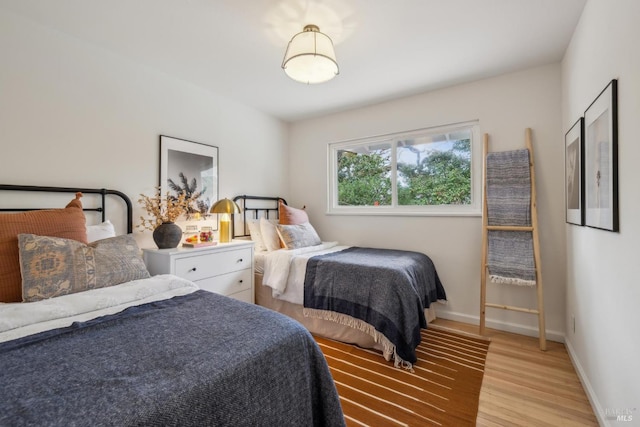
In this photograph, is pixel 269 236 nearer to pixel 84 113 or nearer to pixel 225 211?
pixel 225 211

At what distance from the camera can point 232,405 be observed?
0.80 meters

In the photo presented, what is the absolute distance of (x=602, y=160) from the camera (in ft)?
4.74

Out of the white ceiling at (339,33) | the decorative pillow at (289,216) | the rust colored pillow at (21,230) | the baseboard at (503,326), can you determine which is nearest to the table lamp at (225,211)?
the decorative pillow at (289,216)

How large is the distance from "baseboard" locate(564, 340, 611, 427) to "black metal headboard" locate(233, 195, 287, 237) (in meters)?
3.13

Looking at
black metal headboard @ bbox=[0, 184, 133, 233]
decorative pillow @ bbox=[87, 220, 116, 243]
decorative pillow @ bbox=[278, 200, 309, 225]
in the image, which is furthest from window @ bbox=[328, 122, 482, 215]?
decorative pillow @ bbox=[87, 220, 116, 243]

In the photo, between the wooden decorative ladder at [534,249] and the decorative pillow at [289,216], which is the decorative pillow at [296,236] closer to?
the decorative pillow at [289,216]

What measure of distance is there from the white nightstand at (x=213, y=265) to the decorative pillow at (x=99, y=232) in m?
0.34

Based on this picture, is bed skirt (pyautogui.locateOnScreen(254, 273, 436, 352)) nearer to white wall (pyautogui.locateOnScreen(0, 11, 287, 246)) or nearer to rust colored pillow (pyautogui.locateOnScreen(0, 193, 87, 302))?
white wall (pyautogui.locateOnScreen(0, 11, 287, 246))

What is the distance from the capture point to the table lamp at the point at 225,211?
2648 mm

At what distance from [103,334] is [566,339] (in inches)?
124

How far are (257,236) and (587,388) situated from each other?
2.87 meters

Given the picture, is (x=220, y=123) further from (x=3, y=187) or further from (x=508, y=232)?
(x=508, y=232)

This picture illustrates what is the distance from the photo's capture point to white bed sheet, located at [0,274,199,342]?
1067 mm

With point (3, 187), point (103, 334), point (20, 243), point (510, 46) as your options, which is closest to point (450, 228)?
point (510, 46)
